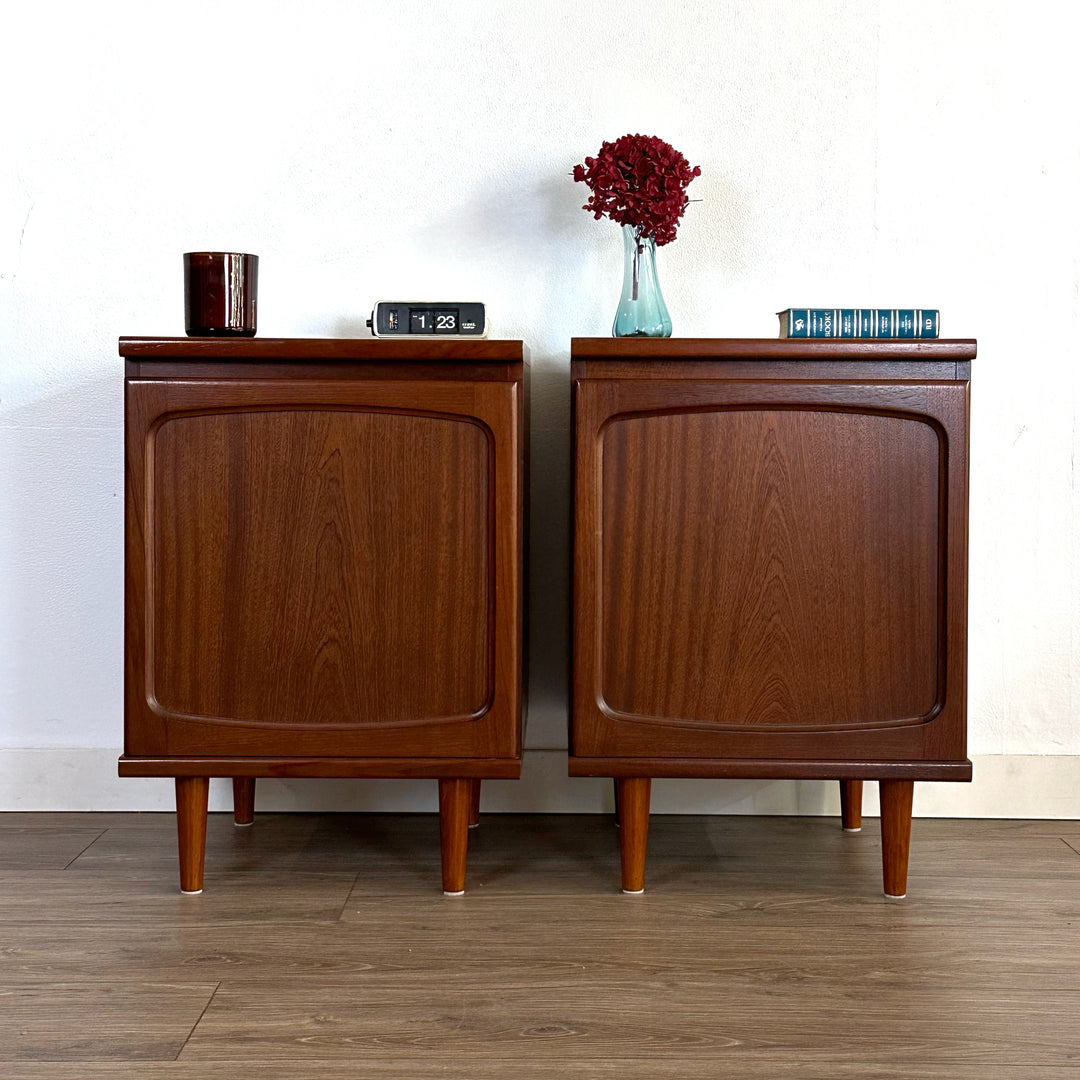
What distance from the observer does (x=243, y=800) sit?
5.17ft

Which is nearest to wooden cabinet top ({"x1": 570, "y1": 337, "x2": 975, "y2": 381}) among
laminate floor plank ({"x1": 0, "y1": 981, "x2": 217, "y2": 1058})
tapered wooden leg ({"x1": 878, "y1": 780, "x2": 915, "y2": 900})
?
tapered wooden leg ({"x1": 878, "y1": 780, "x2": 915, "y2": 900})

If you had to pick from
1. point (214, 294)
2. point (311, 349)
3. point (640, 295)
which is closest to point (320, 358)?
point (311, 349)

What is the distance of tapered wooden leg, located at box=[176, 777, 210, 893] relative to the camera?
1.32 metres

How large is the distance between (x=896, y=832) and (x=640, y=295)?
0.75m

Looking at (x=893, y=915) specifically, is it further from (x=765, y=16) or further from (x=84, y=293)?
(x=84, y=293)

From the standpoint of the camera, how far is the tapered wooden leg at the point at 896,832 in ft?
4.27

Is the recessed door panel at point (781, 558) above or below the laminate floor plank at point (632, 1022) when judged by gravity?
above

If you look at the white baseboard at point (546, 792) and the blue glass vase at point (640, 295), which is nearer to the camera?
the blue glass vase at point (640, 295)

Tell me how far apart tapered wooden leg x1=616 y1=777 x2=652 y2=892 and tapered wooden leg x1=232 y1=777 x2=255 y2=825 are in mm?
570

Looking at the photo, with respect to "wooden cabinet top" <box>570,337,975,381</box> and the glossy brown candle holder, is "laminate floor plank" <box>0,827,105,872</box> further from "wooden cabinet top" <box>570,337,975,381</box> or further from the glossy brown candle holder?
"wooden cabinet top" <box>570,337,975,381</box>

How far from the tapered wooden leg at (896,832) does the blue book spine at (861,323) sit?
1.73 feet

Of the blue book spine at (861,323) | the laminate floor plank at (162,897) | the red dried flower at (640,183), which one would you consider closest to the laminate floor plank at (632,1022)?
the laminate floor plank at (162,897)

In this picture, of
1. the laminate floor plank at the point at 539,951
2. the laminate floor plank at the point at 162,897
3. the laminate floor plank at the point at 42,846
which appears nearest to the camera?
the laminate floor plank at the point at 539,951

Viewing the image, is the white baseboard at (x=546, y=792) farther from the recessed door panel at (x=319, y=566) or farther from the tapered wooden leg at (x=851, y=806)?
the recessed door panel at (x=319, y=566)
